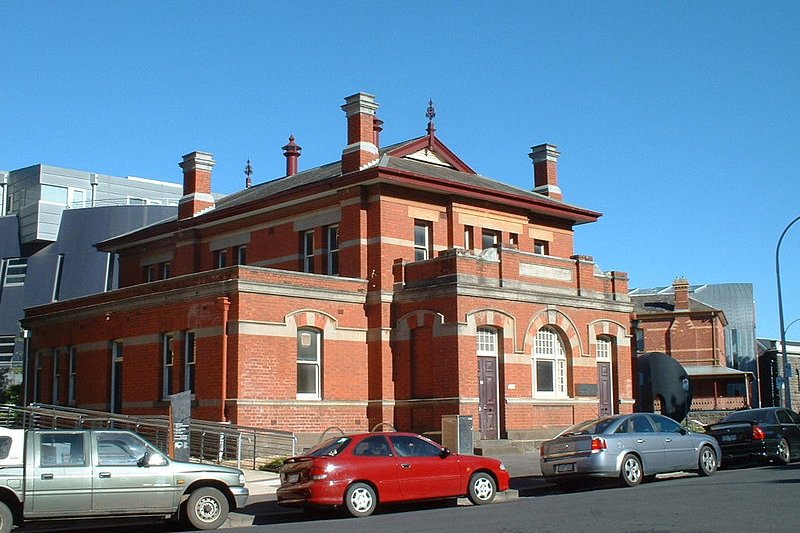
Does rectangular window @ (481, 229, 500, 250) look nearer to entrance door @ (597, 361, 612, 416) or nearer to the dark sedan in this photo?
entrance door @ (597, 361, 612, 416)

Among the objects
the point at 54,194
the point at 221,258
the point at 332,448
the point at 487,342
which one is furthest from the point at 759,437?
the point at 54,194

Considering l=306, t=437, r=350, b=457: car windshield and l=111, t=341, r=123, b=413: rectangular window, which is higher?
l=111, t=341, r=123, b=413: rectangular window

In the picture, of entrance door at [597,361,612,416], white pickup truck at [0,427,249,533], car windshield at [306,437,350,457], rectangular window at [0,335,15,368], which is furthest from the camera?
rectangular window at [0,335,15,368]

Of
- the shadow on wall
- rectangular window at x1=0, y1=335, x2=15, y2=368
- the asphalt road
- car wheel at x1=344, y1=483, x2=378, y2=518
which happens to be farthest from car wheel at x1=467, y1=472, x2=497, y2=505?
rectangular window at x1=0, y1=335, x2=15, y2=368

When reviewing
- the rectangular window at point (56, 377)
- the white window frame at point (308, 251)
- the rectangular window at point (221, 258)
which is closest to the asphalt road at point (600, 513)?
the white window frame at point (308, 251)

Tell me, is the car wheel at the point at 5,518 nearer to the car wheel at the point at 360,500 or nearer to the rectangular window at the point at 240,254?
the car wheel at the point at 360,500

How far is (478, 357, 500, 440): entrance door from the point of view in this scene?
27203 millimetres

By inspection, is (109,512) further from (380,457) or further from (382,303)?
(382,303)

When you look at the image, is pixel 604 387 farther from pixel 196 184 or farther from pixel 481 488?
A: pixel 196 184

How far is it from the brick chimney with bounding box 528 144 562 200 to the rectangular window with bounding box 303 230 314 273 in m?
9.74

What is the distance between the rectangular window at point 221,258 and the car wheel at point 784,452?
1946cm

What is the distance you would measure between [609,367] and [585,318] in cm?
243

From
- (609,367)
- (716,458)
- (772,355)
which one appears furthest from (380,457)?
(772,355)

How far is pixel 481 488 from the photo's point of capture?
17.1 meters
